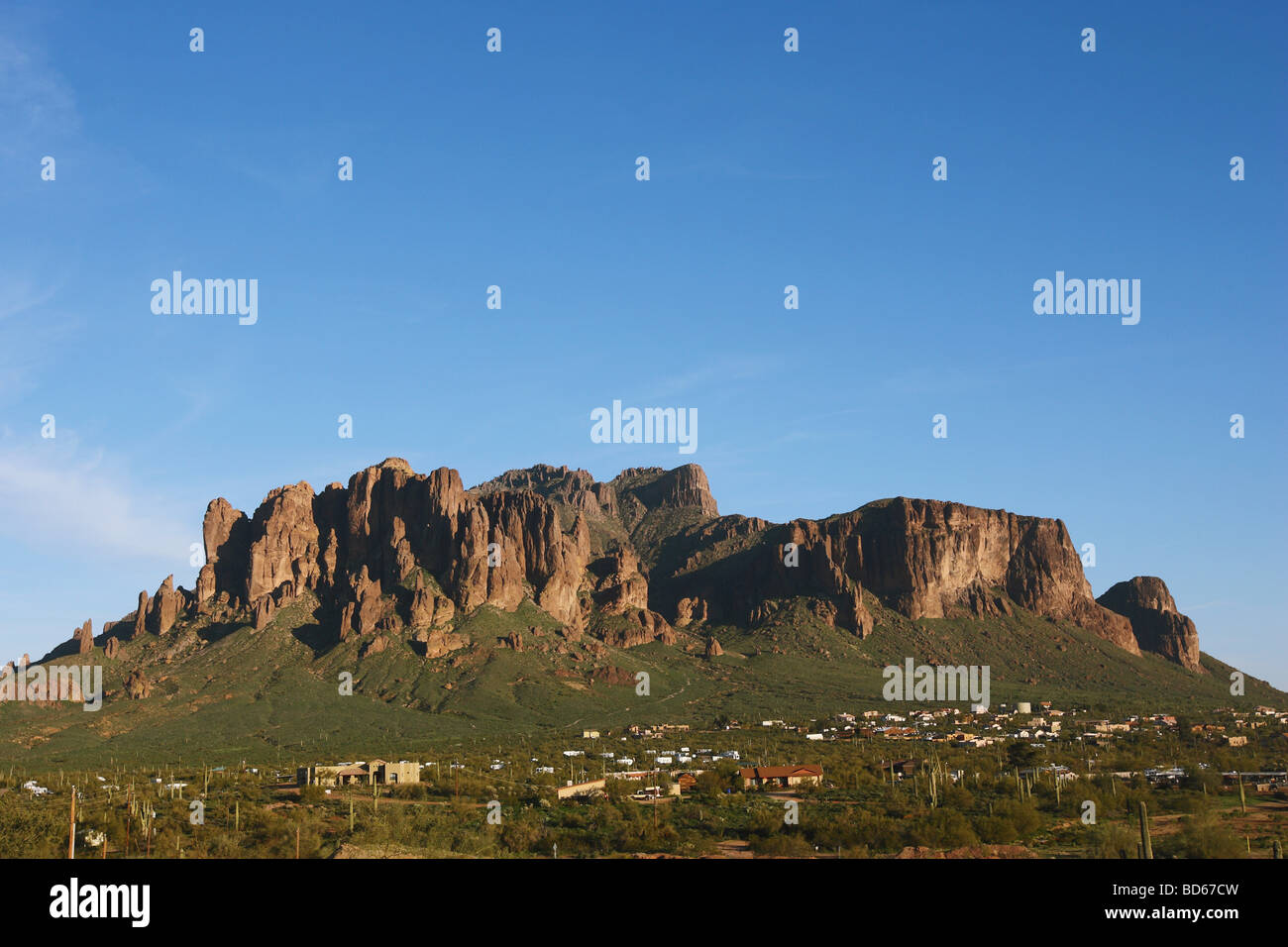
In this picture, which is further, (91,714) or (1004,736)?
(91,714)

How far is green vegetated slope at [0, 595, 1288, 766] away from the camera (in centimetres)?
13312

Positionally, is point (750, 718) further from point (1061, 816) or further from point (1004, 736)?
point (1061, 816)

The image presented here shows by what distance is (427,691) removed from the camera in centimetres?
16175

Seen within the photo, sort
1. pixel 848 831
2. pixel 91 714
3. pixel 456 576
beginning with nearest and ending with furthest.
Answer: pixel 848 831 < pixel 91 714 < pixel 456 576

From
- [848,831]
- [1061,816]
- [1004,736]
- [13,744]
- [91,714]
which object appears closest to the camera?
[848,831]

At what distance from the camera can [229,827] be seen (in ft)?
175

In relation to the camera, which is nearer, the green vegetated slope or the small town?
the small town

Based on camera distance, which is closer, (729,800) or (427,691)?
(729,800)

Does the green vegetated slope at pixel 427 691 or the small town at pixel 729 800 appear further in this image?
the green vegetated slope at pixel 427 691

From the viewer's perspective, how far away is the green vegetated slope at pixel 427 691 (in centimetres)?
13312
